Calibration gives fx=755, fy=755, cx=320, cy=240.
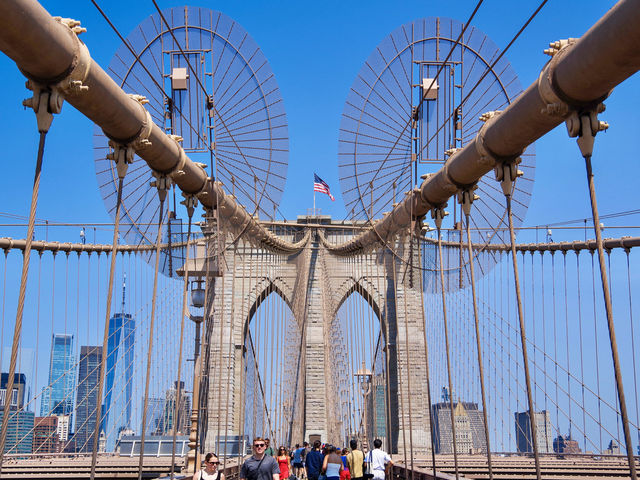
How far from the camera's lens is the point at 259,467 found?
6.96m

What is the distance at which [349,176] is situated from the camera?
16.2 m

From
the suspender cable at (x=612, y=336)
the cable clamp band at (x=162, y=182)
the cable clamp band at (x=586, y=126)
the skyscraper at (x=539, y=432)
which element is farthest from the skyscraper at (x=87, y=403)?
the skyscraper at (x=539, y=432)

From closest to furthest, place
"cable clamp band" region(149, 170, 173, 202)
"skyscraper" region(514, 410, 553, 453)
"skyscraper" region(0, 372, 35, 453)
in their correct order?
"cable clamp band" region(149, 170, 173, 202)
"skyscraper" region(0, 372, 35, 453)
"skyscraper" region(514, 410, 553, 453)

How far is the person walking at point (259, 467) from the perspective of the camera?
6938mm

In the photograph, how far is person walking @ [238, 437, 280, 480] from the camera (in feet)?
22.8

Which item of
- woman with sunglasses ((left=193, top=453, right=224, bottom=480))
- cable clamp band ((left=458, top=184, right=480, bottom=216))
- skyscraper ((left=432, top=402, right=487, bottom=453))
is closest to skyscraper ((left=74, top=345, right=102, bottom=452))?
woman with sunglasses ((left=193, top=453, right=224, bottom=480))

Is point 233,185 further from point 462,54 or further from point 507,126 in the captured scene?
point 507,126

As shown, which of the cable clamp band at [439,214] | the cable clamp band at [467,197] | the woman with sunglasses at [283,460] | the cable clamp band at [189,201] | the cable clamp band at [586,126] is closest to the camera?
the cable clamp band at [586,126]

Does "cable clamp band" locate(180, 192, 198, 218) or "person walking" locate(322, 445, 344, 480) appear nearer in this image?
"person walking" locate(322, 445, 344, 480)

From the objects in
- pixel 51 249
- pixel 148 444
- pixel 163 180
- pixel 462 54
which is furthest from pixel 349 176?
pixel 148 444

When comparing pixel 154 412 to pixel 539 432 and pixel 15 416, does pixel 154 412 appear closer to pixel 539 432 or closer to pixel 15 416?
pixel 15 416

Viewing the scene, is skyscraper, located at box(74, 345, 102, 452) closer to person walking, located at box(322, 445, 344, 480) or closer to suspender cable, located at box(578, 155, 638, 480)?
person walking, located at box(322, 445, 344, 480)

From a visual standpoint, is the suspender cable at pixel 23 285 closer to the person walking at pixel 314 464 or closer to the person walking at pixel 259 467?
the person walking at pixel 259 467

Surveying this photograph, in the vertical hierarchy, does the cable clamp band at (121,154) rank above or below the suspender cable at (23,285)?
above
